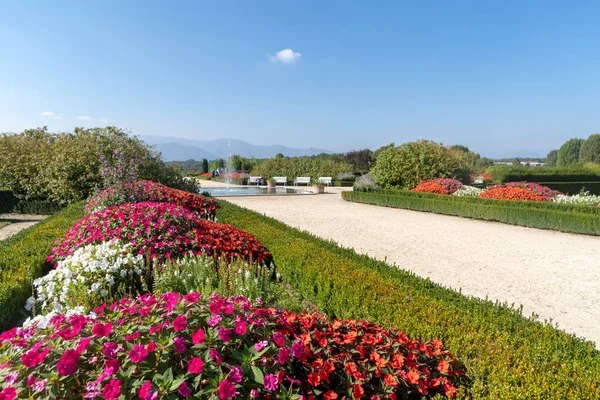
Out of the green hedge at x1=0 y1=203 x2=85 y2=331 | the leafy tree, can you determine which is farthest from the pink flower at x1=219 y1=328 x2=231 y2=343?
the leafy tree

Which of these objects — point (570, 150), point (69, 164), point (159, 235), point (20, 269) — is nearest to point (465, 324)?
point (159, 235)

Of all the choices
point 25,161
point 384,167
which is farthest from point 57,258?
point 384,167

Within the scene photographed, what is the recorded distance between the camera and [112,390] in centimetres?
140

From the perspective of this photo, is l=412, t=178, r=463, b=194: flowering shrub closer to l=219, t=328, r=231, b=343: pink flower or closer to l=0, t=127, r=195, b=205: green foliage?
l=0, t=127, r=195, b=205: green foliage

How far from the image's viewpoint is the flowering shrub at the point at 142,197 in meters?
8.20

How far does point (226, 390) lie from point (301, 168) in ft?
113

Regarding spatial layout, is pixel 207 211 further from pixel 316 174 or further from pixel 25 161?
pixel 316 174

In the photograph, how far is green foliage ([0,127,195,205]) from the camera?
12.4m

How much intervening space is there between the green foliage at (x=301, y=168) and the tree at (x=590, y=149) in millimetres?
53582

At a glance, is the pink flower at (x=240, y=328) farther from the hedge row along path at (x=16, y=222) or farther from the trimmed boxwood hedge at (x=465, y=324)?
the hedge row along path at (x=16, y=222)

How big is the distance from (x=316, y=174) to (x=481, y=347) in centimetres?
3269

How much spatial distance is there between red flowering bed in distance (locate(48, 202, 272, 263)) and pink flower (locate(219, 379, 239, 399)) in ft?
10.5

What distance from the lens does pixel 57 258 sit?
507 cm

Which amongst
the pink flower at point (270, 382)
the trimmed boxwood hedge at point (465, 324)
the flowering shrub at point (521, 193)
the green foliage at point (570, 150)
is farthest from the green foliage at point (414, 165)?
the green foliage at point (570, 150)
